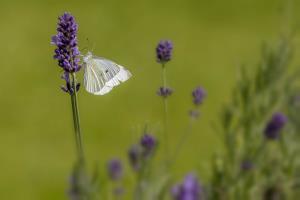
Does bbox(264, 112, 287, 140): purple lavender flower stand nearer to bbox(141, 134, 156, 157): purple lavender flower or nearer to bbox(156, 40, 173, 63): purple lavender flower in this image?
bbox(141, 134, 156, 157): purple lavender flower

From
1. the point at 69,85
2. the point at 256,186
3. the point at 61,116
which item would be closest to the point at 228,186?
the point at 256,186

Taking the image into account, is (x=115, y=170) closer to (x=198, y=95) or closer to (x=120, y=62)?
(x=198, y=95)

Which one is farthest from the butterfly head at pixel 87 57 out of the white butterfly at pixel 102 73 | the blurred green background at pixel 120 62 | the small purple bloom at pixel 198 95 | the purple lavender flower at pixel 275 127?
the blurred green background at pixel 120 62

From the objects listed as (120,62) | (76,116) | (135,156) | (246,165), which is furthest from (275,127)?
(120,62)

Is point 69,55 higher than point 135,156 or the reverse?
higher

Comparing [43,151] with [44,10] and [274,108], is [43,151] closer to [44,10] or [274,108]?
[44,10]

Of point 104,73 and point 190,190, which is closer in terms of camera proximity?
point 104,73

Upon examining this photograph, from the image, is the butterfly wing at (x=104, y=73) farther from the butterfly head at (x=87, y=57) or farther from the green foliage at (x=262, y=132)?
the green foliage at (x=262, y=132)
